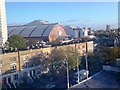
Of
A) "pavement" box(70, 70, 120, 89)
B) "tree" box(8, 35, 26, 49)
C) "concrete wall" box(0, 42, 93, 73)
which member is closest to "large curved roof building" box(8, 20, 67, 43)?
"tree" box(8, 35, 26, 49)

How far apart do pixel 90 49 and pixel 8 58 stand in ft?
13.1

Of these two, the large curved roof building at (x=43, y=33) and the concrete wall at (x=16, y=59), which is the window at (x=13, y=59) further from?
the large curved roof building at (x=43, y=33)

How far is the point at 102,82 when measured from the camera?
3488 mm

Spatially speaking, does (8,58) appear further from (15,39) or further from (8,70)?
(15,39)

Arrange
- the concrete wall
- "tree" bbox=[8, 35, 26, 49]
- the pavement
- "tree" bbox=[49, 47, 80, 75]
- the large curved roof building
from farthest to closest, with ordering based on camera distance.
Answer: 1. the large curved roof building
2. "tree" bbox=[8, 35, 26, 49]
3. "tree" bbox=[49, 47, 80, 75]
4. the concrete wall
5. the pavement

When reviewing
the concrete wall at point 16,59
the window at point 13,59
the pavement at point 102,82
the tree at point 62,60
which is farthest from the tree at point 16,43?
the pavement at point 102,82

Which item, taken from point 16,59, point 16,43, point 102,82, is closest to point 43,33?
point 16,43

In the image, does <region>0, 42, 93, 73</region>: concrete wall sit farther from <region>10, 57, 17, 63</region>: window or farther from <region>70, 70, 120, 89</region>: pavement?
<region>70, 70, 120, 89</region>: pavement

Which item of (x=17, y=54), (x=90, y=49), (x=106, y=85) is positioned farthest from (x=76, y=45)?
(x=106, y=85)

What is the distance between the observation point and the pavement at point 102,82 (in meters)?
3.34

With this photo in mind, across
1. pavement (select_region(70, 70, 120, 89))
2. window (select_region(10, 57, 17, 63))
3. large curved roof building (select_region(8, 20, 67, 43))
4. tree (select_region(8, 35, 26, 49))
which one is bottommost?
pavement (select_region(70, 70, 120, 89))

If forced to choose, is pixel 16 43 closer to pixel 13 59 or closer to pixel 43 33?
pixel 13 59

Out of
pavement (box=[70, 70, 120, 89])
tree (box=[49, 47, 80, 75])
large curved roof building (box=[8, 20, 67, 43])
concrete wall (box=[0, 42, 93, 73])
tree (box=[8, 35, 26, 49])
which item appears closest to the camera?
pavement (box=[70, 70, 120, 89])

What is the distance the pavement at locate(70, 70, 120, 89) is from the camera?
11.0 ft
